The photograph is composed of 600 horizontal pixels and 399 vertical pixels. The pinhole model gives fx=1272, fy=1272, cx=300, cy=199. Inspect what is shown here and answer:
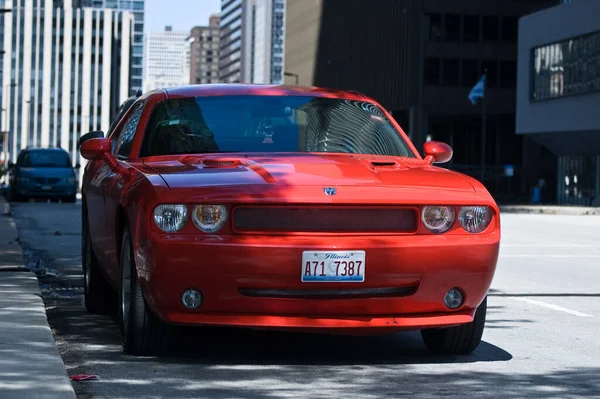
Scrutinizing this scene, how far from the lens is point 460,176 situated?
7164mm

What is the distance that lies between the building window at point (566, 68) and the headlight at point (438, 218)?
56952 millimetres

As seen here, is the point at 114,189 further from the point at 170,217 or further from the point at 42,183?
the point at 42,183

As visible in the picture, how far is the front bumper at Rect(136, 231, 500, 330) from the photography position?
638 cm

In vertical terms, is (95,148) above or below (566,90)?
below

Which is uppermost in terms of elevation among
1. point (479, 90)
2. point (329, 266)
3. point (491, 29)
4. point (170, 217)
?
point (491, 29)

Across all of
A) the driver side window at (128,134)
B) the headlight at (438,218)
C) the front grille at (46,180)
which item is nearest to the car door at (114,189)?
the driver side window at (128,134)

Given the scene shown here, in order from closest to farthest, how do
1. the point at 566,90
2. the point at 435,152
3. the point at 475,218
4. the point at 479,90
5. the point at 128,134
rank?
the point at 475,218 < the point at 435,152 < the point at 128,134 < the point at 566,90 < the point at 479,90

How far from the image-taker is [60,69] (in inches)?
7052

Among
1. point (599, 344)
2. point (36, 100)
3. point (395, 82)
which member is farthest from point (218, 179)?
point (36, 100)

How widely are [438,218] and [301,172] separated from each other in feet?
2.54

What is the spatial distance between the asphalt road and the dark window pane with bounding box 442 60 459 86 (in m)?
79.3

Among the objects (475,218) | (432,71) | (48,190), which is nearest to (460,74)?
(432,71)

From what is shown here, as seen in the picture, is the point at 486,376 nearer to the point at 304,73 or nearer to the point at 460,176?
the point at 460,176

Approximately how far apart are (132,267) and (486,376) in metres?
1.98
